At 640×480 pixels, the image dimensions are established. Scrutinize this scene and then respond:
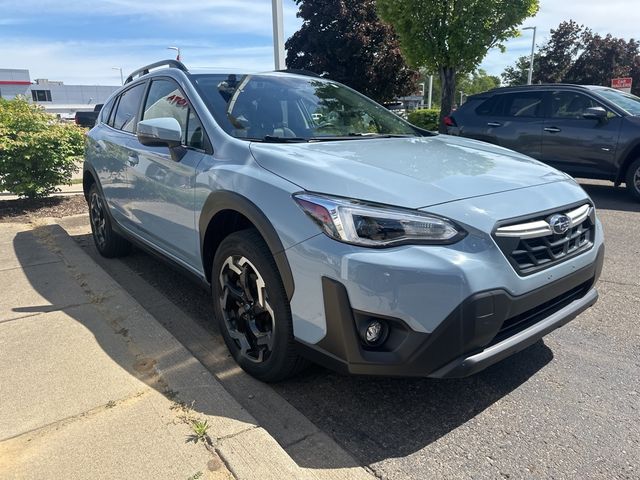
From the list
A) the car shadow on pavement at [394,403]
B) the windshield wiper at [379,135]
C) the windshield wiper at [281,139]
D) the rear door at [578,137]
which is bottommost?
the car shadow on pavement at [394,403]

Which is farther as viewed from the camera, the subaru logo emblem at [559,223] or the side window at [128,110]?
the side window at [128,110]

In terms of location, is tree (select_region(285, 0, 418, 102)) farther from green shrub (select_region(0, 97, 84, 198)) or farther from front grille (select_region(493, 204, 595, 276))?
front grille (select_region(493, 204, 595, 276))

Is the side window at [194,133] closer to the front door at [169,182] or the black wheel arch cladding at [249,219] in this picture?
the front door at [169,182]

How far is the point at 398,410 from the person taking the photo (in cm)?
260

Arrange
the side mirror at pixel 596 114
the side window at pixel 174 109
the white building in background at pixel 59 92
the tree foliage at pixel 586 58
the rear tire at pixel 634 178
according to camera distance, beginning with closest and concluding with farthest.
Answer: the side window at pixel 174 109 → the rear tire at pixel 634 178 → the side mirror at pixel 596 114 → the tree foliage at pixel 586 58 → the white building in background at pixel 59 92

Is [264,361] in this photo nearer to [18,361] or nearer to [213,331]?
[213,331]

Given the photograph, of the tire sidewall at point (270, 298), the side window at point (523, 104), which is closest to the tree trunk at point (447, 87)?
the side window at point (523, 104)

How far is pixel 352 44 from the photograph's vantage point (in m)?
20.8

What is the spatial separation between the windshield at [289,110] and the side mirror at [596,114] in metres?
4.77

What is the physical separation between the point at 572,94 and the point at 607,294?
4.93m

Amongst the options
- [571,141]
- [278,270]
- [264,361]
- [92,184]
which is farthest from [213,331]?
[571,141]

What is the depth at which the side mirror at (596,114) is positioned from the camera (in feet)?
24.2

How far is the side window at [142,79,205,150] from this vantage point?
10.9ft

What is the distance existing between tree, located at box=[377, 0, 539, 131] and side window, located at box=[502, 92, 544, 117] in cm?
261
